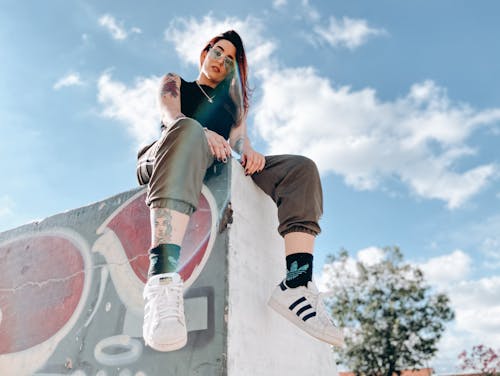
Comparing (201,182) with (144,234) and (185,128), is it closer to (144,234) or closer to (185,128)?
(185,128)

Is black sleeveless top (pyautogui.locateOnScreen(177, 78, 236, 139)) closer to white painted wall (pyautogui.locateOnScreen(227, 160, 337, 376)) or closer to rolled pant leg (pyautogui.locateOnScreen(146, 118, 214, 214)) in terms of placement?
white painted wall (pyautogui.locateOnScreen(227, 160, 337, 376))

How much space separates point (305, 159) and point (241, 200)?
33 centimetres

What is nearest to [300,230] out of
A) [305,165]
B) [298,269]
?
[298,269]

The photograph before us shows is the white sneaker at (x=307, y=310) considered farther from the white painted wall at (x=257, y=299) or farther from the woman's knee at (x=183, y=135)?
the woman's knee at (x=183, y=135)

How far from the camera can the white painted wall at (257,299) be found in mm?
1622

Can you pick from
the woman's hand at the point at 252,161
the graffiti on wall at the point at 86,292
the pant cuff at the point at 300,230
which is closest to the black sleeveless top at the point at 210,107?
the woman's hand at the point at 252,161

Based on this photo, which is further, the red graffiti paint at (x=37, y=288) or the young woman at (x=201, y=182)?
the red graffiti paint at (x=37, y=288)

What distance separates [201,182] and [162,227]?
22cm

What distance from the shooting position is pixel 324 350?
2.38 meters

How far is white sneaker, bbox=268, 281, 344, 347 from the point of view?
1.61 metres

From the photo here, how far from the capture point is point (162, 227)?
1485mm

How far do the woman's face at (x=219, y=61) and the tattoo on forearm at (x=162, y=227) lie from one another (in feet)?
3.65

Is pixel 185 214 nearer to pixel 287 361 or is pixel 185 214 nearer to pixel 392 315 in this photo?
pixel 287 361

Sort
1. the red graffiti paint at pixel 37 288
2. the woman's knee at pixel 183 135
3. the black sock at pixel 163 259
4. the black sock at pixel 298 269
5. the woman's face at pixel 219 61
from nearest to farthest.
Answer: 1. the black sock at pixel 163 259
2. the woman's knee at pixel 183 135
3. the black sock at pixel 298 269
4. the red graffiti paint at pixel 37 288
5. the woman's face at pixel 219 61
